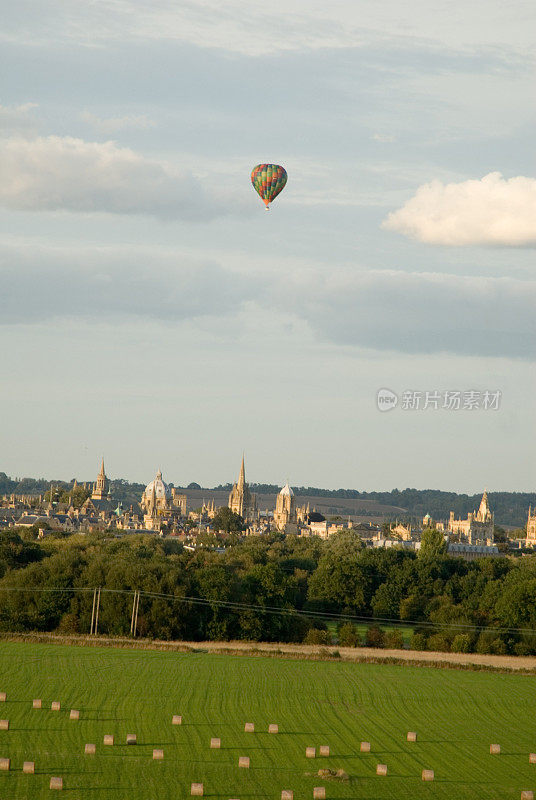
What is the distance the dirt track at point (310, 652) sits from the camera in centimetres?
5062

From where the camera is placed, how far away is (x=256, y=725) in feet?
103

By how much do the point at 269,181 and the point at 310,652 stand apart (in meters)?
32.7

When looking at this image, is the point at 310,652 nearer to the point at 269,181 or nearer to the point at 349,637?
the point at 349,637

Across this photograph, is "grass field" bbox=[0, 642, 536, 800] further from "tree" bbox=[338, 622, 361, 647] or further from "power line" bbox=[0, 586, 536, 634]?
"power line" bbox=[0, 586, 536, 634]

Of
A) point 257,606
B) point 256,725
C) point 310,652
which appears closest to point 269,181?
point 257,606

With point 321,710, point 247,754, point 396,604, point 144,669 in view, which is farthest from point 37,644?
point 396,604

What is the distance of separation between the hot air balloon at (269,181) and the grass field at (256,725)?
34.6 meters

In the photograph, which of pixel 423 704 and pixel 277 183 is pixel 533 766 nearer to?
pixel 423 704

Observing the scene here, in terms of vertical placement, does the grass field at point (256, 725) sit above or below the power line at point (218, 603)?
below

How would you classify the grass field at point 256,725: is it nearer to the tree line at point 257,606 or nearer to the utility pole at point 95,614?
the utility pole at point 95,614

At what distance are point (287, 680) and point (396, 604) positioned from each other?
33368mm

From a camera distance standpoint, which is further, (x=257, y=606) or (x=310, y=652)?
(x=257, y=606)

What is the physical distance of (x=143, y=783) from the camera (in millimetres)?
24062

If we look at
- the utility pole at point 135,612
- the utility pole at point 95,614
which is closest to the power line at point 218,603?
the utility pole at point 135,612
